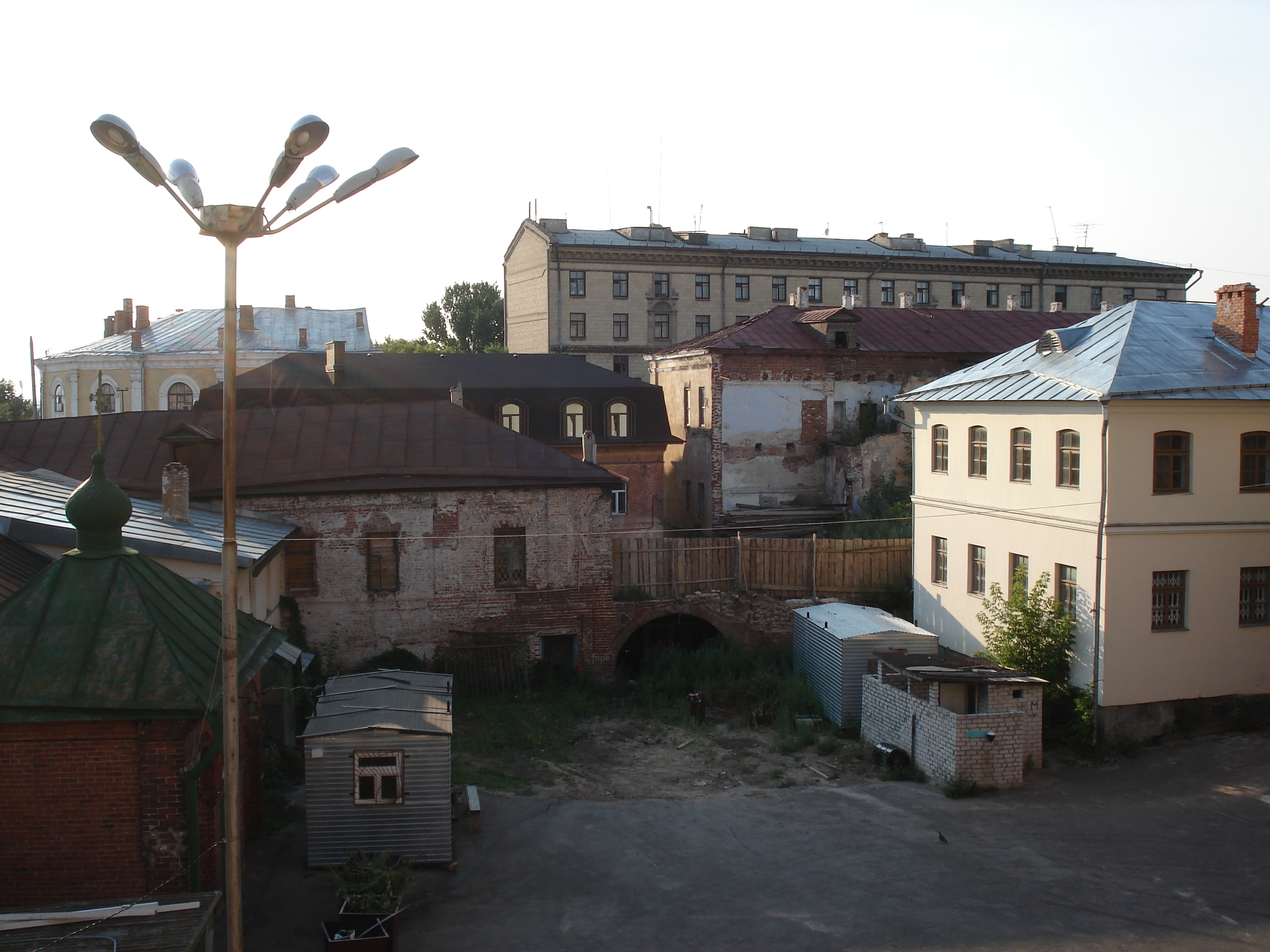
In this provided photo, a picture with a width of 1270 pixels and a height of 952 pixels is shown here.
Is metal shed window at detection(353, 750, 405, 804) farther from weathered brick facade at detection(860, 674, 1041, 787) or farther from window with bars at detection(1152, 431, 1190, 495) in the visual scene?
window with bars at detection(1152, 431, 1190, 495)

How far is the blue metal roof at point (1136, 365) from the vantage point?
18.8m

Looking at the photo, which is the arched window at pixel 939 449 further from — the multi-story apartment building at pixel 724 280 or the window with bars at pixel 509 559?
the multi-story apartment building at pixel 724 280

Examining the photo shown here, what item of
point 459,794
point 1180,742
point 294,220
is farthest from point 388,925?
point 1180,742

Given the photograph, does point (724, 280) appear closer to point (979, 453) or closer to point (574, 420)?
point (574, 420)

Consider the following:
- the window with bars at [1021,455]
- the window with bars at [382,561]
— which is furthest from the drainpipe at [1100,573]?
the window with bars at [382,561]

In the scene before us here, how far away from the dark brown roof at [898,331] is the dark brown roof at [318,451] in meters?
14.0

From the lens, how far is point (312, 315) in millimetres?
56000

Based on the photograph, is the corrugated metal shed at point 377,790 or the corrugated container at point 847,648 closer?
the corrugated metal shed at point 377,790

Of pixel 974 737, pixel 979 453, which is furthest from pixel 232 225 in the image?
pixel 979 453

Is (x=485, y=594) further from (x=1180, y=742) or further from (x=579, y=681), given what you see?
(x=1180, y=742)

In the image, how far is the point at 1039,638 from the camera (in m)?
19.2

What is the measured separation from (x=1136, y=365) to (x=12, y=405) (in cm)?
7671

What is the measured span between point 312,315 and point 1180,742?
158ft

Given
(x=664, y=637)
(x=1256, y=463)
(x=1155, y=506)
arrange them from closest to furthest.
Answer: (x=1155, y=506) < (x=1256, y=463) < (x=664, y=637)
